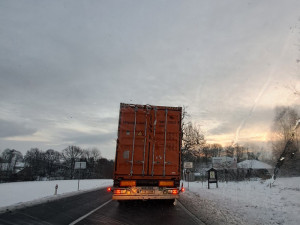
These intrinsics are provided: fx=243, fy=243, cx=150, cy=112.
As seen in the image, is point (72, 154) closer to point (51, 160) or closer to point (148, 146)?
point (51, 160)

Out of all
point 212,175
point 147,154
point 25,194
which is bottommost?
point 25,194

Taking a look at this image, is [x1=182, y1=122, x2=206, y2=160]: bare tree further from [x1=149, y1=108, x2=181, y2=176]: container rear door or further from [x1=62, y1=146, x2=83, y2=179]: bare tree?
[x1=62, y1=146, x2=83, y2=179]: bare tree

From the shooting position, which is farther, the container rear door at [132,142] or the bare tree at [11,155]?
the bare tree at [11,155]

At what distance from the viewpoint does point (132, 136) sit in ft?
32.0

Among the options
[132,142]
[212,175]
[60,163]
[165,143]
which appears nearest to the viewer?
[132,142]

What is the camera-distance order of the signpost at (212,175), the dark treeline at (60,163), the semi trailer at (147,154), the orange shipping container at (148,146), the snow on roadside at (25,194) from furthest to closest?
the dark treeline at (60,163)
the signpost at (212,175)
the snow on roadside at (25,194)
the orange shipping container at (148,146)
the semi trailer at (147,154)

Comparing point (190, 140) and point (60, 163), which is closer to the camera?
point (190, 140)

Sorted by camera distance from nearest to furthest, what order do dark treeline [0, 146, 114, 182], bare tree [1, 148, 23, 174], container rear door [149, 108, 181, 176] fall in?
container rear door [149, 108, 181, 176] < dark treeline [0, 146, 114, 182] < bare tree [1, 148, 23, 174]

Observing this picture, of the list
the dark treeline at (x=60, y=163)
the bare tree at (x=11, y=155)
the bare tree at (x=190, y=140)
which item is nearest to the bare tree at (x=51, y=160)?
the dark treeline at (x=60, y=163)

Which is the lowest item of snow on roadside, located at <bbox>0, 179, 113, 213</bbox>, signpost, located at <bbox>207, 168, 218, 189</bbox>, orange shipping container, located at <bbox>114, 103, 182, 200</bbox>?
snow on roadside, located at <bbox>0, 179, 113, 213</bbox>

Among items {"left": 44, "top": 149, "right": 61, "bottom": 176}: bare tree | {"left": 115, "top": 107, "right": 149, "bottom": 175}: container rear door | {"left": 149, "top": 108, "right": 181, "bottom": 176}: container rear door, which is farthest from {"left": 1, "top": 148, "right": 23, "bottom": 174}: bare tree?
{"left": 149, "top": 108, "right": 181, "bottom": 176}: container rear door

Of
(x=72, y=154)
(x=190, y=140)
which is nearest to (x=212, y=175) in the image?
(x=190, y=140)

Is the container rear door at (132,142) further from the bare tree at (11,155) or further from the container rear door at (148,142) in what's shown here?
the bare tree at (11,155)

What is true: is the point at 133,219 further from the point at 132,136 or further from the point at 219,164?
the point at 219,164
